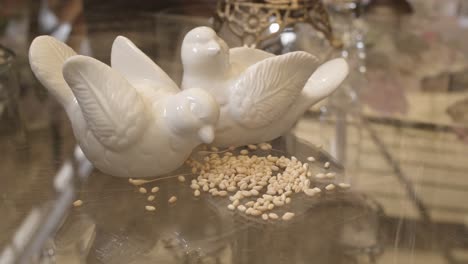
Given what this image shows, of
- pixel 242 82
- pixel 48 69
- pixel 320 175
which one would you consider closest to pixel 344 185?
pixel 320 175

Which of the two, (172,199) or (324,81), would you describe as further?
(324,81)

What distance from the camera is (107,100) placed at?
1.65ft

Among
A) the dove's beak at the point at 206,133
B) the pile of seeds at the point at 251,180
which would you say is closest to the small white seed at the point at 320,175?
the pile of seeds at the point at 251,180

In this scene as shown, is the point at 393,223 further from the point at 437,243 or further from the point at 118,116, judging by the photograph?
the point at 118,116

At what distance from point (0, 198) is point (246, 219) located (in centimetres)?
22

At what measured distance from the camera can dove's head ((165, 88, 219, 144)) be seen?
0.51 meters

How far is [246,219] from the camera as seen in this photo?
52 cm

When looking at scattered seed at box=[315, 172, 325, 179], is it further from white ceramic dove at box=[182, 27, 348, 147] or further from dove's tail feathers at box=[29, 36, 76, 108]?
dove's tail feathers at box=[29, 36, 76, 108]

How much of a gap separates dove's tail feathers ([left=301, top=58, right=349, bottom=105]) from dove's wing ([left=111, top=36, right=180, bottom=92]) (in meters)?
0.14

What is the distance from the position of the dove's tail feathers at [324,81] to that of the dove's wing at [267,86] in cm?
4

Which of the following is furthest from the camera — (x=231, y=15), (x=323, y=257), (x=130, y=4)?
(x=130, y=4)

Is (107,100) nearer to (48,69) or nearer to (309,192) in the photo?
(48,69)

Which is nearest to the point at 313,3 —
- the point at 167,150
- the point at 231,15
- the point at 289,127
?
the point at 231,15

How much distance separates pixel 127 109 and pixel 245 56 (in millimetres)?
164
